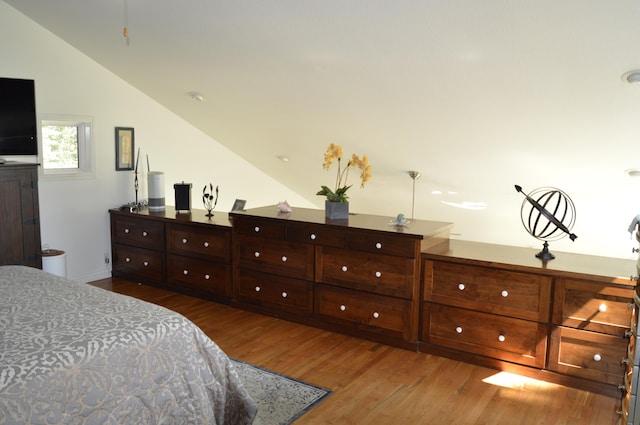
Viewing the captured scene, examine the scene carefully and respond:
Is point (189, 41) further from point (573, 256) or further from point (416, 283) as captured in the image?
point (573, 256)

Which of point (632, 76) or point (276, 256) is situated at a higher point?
point (632, 76)

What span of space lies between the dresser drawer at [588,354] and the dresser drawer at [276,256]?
172 cm

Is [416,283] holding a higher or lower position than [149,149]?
lower

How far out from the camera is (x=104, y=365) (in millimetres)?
1902

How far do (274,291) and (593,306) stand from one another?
223 cm

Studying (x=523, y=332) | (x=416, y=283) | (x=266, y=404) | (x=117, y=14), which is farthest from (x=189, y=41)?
(x=523, y=332)

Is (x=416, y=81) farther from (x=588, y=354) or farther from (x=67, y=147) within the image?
(x=67, y=147)

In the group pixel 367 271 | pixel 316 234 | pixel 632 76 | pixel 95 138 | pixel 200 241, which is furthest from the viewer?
pixel 95 138

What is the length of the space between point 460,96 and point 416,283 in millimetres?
1294

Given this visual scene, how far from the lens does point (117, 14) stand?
394cm

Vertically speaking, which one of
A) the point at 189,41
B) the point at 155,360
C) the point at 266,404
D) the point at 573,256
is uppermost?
the point at 189,41

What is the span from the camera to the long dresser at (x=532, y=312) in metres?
2.97

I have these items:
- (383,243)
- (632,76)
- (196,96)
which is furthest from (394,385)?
(196,96)

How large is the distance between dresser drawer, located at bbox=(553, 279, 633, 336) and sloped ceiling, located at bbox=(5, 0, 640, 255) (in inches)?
43.3
